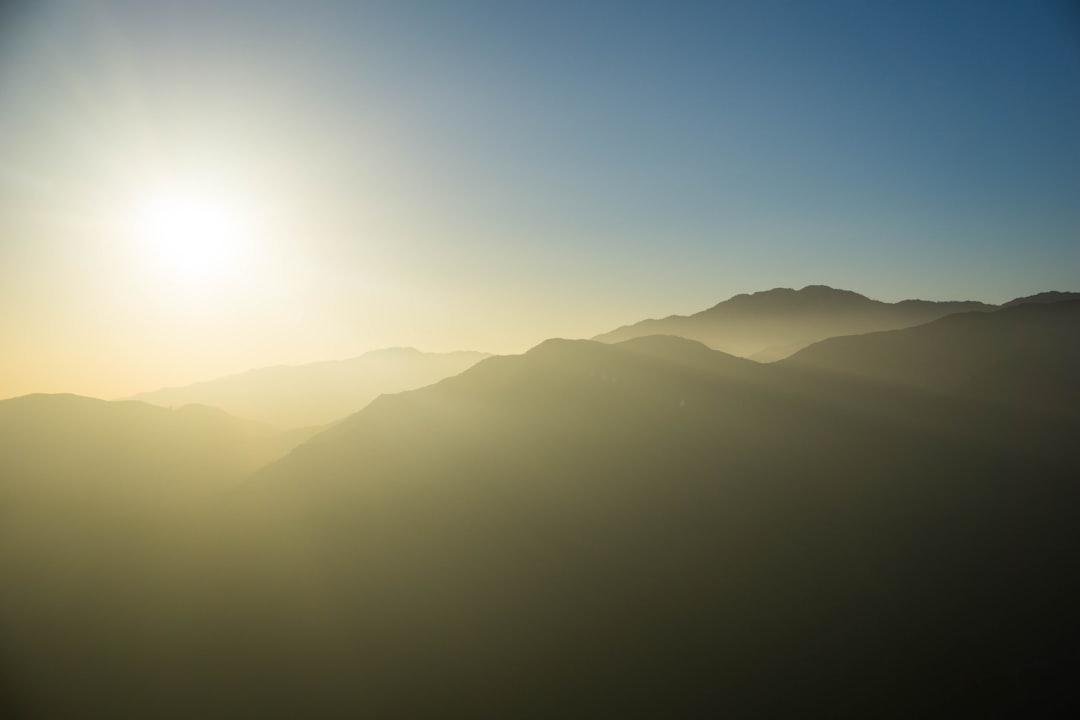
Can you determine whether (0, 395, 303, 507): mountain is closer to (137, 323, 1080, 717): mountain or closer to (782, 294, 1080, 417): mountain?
(137, 323, 1080, 717): mountain

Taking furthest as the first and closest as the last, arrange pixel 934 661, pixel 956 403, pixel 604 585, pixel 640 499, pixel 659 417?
pixel 659 417
pixel 956 403
pixel 640 499
pixel 604 585
pixel 934 661

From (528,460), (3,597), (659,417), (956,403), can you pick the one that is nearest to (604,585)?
(528,460)

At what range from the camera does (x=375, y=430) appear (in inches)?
2938

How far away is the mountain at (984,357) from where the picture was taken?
58188 mm

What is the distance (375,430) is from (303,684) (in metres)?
35.1

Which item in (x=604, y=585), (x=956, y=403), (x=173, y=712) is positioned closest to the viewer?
(x=173, y=712)

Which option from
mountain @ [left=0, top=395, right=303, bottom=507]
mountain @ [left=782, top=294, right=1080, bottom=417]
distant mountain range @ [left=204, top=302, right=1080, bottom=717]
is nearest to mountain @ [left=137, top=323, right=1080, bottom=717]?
distant mountain range @ [left=204, top=302, right=1080, bottom=717]

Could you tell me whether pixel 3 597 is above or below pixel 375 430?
below

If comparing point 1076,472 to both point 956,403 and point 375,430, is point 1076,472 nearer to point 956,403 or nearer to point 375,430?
point 956,403

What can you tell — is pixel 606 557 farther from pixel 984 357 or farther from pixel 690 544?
pixel 984 357

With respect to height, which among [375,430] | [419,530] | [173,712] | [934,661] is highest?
[375,430]

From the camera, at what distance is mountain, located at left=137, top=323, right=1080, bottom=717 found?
A: 124 feet

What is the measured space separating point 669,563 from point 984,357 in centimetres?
6344

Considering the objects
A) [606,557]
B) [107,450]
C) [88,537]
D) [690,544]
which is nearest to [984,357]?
[690,544]
